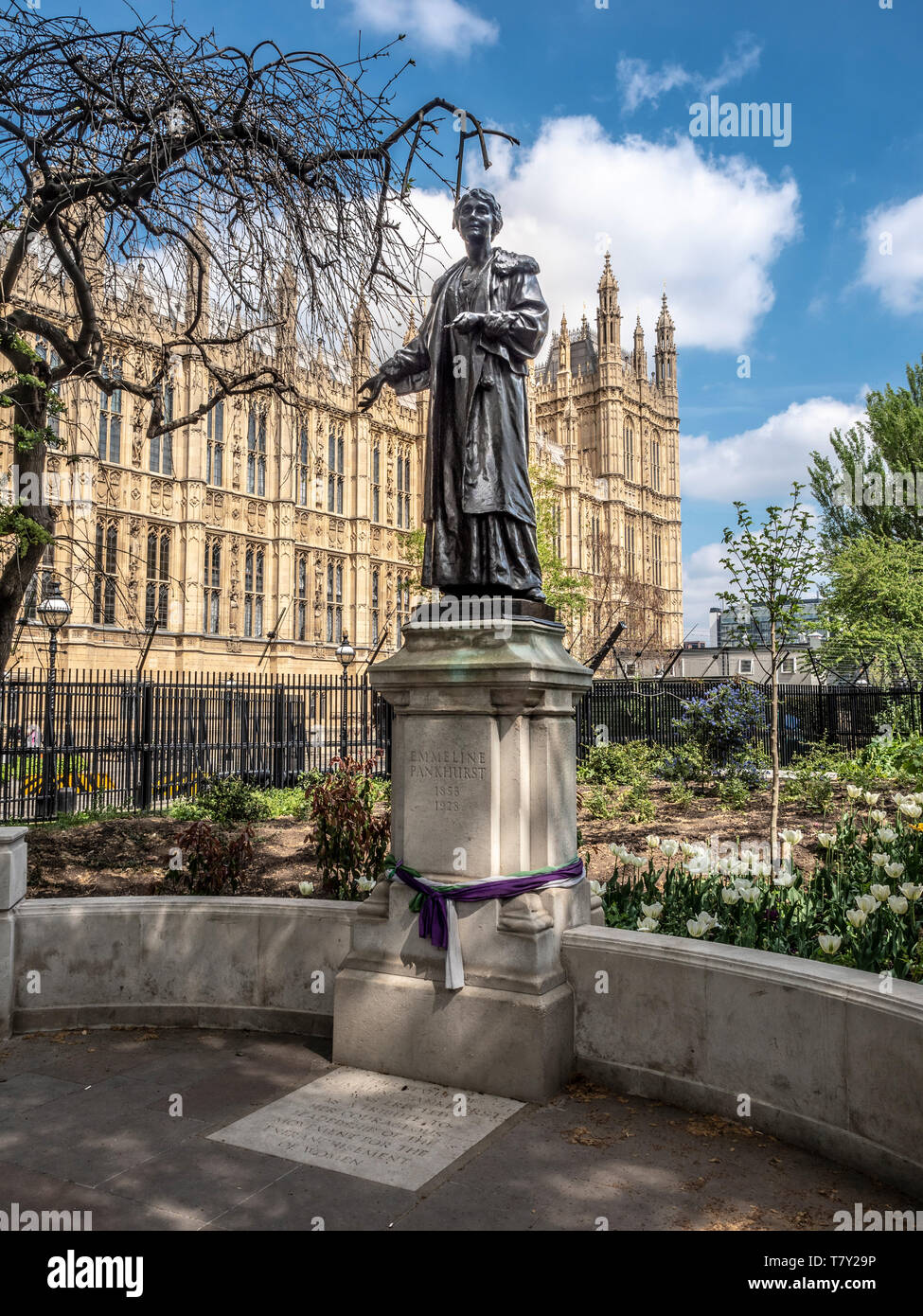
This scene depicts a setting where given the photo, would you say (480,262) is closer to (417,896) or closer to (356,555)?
(417,896)

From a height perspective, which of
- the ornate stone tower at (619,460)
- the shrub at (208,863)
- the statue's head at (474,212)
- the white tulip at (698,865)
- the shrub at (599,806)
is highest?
the ornate stone tower at (619,460)

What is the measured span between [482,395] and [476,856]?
237 centimetres

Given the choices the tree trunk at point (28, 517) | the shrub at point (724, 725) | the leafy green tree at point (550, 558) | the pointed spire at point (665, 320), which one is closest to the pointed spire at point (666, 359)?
the pointed spire at point (665, 320)

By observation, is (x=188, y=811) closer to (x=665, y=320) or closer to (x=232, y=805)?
(x=232, y=805)

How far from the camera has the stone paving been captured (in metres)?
3.05

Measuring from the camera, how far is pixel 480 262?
496cm

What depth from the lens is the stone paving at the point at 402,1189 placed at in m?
3.05

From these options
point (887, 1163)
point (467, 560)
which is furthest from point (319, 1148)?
point (467, 560)

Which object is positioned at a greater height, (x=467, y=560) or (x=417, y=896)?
(x=467, y=560)

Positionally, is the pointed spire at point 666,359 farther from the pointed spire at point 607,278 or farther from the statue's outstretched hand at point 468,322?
the statue's outstretched hand at point 468,322

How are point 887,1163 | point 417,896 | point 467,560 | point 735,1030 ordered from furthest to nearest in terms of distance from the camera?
point 467,560 < point 417,896 < point 735,1030 < point 887,1163

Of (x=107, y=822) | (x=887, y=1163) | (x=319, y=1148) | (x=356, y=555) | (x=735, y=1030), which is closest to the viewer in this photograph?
(x=887, y=1163)
